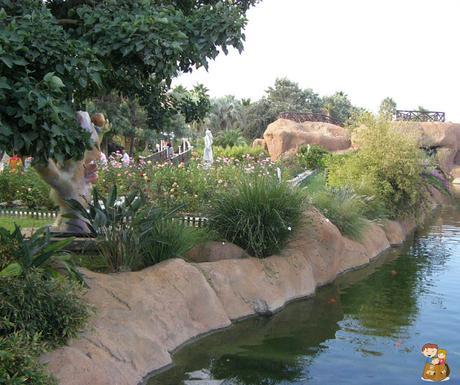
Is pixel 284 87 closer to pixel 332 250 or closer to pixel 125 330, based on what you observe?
pixel 332 250

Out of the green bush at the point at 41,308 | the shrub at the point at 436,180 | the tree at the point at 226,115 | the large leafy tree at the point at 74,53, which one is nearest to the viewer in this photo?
the large leafy tree at the point at 74,53

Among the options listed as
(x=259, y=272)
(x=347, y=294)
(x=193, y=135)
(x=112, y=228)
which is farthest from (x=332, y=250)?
(x=193, y=135)

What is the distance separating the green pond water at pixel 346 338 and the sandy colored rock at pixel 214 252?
119cm

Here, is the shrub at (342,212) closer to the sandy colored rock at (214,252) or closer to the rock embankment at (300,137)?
the sandy colored rock at (214,252)

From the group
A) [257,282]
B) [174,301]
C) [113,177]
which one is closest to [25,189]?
[113,177]

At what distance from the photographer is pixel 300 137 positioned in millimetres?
32531

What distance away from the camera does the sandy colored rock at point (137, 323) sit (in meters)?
5.41

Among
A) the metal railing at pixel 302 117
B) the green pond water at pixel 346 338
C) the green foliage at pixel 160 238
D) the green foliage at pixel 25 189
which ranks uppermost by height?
the metal railing at pixel 302 117

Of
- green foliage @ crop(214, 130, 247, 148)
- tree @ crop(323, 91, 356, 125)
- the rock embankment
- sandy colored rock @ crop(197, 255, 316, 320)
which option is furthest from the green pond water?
tree @ crop(323, 91, 356, 125)

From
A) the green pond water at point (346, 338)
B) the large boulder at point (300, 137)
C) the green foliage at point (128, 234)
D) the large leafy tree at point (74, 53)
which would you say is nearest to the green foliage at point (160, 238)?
the green foliage at point (128, 234)

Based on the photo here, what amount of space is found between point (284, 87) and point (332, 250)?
52.9m

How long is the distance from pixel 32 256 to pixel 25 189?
355 inches

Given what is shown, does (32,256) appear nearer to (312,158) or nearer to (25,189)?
(25,189)

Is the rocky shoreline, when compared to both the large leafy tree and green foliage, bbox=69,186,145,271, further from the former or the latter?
the large leafy tree
